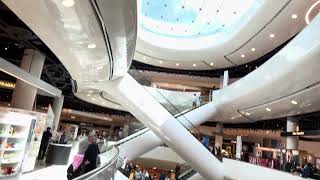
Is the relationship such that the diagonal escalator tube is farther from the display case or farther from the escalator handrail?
the display case

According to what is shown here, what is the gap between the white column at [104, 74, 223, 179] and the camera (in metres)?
12.8

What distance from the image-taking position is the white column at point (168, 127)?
1281 centimetres

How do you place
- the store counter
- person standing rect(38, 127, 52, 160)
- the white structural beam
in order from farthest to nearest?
person standing rect(38, 127, 52, 160)
the store counter
the white structural beam

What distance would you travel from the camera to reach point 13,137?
30.2 ft

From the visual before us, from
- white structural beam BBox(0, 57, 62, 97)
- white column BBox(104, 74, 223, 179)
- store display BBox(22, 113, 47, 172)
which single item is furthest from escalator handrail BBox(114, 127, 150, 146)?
store display BBox(22, 113, 47, 172)

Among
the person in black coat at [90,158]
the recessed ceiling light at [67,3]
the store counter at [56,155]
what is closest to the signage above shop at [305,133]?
the store counter at [56,155]

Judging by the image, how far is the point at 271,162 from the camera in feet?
43.5

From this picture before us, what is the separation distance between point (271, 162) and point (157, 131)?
16.4ft

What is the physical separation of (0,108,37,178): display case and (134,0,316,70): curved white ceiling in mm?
9775

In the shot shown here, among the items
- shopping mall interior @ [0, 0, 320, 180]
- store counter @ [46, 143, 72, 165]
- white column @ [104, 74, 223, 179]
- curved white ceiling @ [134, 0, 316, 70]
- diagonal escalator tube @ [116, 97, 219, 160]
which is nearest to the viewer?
shopping mall interior @ [0, 0, 320, 180]

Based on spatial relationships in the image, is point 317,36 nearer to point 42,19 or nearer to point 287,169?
point 287,169

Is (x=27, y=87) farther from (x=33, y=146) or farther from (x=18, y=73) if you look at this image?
(x=33, y=146)

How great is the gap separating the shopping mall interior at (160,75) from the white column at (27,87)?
0.16 feet

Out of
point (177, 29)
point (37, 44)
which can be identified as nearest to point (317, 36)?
point (37, 44)
